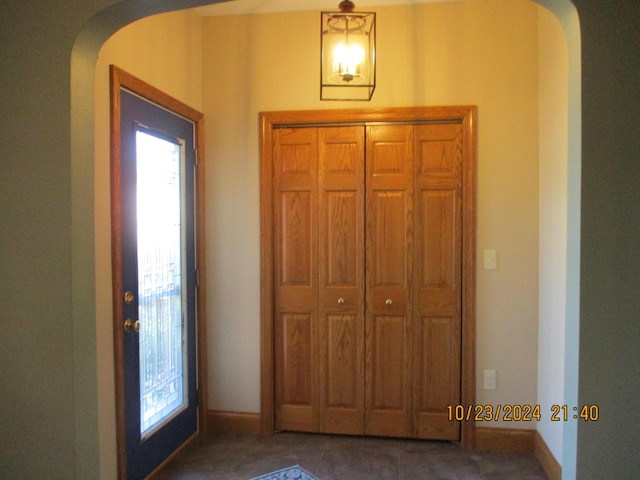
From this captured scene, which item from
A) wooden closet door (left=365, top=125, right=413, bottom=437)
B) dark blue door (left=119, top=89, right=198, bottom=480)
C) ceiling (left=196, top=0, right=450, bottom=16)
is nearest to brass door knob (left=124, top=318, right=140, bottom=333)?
dark blue door (left=119, top=89, right=198, bottom=480)

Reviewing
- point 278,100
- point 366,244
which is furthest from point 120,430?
point 278,100

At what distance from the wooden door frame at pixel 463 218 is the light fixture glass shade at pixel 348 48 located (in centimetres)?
62

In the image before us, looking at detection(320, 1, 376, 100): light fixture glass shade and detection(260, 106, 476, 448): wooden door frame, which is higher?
detection(320, 1, 376, 100): light fixture glass shade

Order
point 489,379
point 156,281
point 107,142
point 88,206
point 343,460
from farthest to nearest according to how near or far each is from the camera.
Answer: point 489,379, point 343,460, point 156,281, point 107,142, point 88,206

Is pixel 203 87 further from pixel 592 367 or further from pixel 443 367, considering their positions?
pixel 592 367

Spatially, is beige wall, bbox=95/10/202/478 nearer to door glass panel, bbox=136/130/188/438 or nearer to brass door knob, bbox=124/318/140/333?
brass door knob, bbox=124/318/140/333

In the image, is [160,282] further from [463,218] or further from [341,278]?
[463,218]

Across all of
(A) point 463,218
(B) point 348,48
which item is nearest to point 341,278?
(A) point 463,218

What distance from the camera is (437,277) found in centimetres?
271

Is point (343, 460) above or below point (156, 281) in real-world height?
below

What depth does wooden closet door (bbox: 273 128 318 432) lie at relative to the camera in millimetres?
2812

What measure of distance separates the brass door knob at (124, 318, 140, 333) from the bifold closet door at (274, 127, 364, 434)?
957 mm

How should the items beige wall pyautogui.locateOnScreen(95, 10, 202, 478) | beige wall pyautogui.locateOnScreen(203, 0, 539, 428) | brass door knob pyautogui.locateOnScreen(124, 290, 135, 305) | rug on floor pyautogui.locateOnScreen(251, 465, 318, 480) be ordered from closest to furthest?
beige wall pyautogui.locateOnScreen(95, 10, 202, 478)
brass door knob pyautogui.locateOnScreen(124, 290, 135, 305)
rug on floor pyautogui.locateOnScreen(251, 465, 318, 480)
beige wall pyautogui.locateOnScreen(203, 0, 539, 428)

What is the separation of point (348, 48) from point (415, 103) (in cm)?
84
